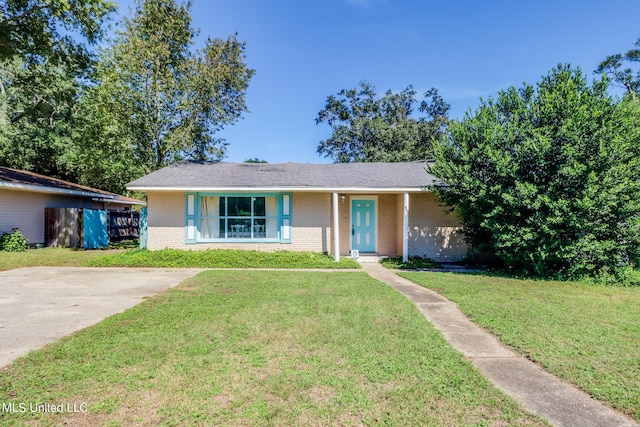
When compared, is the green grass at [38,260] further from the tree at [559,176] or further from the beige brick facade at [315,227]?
the tree at [559,176]

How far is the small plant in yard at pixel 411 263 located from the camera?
10.7 metres

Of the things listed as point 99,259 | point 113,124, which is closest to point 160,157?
point 113,124

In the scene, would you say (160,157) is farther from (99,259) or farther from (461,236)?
(461,236)

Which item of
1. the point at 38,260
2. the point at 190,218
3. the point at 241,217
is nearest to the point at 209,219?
the point at 190,218

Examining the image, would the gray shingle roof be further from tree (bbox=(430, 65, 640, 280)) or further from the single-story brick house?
tree (bbox=(430, 65, 640, 280))

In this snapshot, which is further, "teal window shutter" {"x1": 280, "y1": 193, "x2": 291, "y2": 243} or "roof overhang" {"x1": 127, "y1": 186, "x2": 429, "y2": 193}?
"teal window shutter" {"x1": 280, "y1": 193, "x2": 291, "y2": 243}

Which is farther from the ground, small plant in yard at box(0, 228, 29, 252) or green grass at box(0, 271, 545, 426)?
small plant in yard at box(0, 228, 29, 252)

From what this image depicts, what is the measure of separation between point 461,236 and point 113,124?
15.5 meters

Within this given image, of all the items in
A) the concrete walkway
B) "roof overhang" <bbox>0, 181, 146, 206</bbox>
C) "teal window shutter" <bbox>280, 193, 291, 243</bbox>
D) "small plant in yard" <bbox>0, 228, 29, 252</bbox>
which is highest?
"roof overhang" <bbox>0, 181, 146, 206</bbox>

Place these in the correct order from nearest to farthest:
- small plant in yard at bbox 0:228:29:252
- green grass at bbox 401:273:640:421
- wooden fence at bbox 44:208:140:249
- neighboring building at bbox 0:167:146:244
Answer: green grass at bbox 401:273:640:421 → small plant in yard at bbox 0:228:29:252 → neighboring building at bbox 0:167:146:244 → wooden fence at bbox 44:208:140:249

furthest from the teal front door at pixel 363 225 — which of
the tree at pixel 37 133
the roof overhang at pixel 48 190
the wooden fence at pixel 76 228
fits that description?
the tree at pixel 37 133

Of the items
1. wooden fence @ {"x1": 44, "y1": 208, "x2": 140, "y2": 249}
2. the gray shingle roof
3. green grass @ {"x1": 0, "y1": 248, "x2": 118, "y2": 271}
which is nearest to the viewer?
green grass @ {"x1": 0, "y1": 248, "x2": 118, "y2": 271}

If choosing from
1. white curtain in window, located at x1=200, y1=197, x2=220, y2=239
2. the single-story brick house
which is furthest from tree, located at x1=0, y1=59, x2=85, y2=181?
white curtain in window, located at x1=200, y1=197, x2=220, y2=239

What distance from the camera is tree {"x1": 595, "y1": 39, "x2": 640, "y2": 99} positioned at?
25030mm
